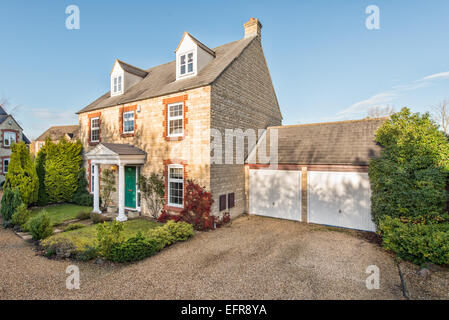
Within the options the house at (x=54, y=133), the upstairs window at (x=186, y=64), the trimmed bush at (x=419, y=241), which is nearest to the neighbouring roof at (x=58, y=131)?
the house at (x=54, y=133)

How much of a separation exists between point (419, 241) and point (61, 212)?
17207 mm

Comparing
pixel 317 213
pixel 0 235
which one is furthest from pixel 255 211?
pixel 0 235

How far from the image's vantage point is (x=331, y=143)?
11.8m

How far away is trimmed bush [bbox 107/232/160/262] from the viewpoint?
672 cm

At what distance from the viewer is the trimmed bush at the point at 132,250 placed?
6.72 m

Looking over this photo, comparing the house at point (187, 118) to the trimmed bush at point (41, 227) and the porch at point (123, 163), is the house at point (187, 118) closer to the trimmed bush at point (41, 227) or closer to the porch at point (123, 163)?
the porch at point (123, 163)

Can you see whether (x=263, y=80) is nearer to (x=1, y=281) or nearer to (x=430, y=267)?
(x=430, y=267)

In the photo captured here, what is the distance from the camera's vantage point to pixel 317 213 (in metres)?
11.2

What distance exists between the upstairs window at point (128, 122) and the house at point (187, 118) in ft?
0.21

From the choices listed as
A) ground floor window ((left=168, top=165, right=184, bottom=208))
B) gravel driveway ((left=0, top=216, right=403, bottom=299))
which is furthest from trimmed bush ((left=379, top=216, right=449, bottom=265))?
ground floor window ((left=168, top=165, right=184, bottom=208))

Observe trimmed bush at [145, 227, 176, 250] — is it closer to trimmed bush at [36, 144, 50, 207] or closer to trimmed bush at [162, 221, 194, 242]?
trimmed bush at [162, 221, 194, 242]

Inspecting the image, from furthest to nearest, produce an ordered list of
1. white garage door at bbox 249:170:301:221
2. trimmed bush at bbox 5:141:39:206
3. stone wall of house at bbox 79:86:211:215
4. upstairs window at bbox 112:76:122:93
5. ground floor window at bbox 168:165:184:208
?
upstairs window at bbox 112:76:122:93 < trimmed bush at bbox 5:141:39:206 < white garage door at bbox 249:170:301:221 < ground floor window at bbox 168:165:184:208 < stone wall of house at bbox 79:86:211:215

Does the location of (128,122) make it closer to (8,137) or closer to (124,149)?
(124,149)

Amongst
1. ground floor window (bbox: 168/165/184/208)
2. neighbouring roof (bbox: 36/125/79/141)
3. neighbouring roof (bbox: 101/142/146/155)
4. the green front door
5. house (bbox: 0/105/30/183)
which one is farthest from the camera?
neighbouring roof (bbox: 36/125/79/141)
